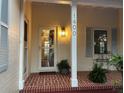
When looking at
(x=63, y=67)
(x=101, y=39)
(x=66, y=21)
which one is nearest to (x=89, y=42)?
(x=101, y=39)

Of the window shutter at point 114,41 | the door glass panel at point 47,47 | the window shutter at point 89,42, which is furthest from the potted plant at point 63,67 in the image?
the window shutter at point 114,41

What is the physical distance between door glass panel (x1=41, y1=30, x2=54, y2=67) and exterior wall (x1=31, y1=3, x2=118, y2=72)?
25 centimetres

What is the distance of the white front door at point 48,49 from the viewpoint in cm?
839

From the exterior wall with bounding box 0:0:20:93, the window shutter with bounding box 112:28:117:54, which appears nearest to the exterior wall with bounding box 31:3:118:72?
the window shutter with bounding box 112:28:117:54

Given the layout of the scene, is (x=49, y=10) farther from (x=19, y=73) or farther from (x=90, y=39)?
(x=19, y=73)

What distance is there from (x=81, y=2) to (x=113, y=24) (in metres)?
3.47

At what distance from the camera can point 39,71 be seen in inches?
327

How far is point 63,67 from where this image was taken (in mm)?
8008

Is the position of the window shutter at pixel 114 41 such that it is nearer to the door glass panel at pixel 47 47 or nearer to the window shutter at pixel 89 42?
the window shutter at pixel 89 42

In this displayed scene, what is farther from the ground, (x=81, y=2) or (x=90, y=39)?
(x=81, y=2)

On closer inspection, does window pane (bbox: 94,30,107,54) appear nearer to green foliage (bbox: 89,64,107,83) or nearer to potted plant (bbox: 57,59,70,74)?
potted plant (bbox: 57,59,70,74)

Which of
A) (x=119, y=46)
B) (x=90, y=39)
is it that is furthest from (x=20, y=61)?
(x=119, y=46)

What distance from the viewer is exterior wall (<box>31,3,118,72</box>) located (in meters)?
8.28

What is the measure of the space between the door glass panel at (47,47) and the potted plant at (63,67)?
18.1 inches
